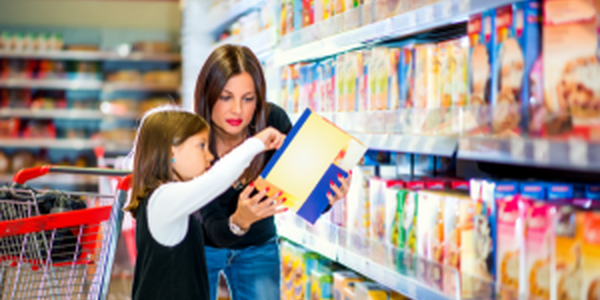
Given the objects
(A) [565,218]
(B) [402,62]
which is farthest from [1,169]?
(A) [565,218]

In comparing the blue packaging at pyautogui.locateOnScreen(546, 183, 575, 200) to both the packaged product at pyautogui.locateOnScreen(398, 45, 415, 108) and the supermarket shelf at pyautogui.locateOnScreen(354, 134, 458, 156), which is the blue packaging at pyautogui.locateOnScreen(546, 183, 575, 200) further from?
the packaged product at pyautogui.locateOnScreen(398, 45, 415, 108)

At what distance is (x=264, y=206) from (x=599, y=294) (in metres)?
0.84

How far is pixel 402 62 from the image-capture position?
181 cm

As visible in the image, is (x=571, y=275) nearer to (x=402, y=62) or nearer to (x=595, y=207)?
(x=595, y=207)

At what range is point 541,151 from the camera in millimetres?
1125

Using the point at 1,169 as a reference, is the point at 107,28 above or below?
above

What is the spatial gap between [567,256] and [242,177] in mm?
1039

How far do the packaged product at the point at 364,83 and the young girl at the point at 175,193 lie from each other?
1.61ft

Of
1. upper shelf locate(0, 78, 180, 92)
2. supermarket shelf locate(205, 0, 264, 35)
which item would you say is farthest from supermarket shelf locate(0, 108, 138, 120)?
supermarket shelf locate(205, 0, 264, 35)

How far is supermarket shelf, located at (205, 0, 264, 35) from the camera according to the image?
134 inches

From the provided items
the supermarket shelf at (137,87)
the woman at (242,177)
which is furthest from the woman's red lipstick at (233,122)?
the supermarket shelf at (137,87)

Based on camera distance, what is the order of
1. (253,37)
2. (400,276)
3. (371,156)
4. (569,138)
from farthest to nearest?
(253,37) → (371,156) → (400,276) → (569,138)

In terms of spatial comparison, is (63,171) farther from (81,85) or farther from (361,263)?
(81,85)

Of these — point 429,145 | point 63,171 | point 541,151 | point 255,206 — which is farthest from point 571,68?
point 63,171
